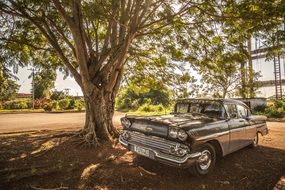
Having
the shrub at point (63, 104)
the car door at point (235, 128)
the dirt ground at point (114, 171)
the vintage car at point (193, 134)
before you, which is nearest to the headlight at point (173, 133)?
the vintage car at point (193, 134)

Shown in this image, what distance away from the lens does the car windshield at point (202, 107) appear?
5978mm

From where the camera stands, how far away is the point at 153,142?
16.2 ft

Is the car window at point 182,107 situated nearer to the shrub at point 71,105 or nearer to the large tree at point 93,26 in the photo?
the large tree at point 93,26

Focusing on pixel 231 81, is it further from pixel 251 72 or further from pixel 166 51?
pixel 166 51

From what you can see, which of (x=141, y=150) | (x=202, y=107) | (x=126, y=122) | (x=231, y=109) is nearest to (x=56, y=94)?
(x=126, y=122)

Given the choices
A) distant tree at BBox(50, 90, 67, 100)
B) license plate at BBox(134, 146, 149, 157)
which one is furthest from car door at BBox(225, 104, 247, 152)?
distant tree at BBox(50, 90, 67, 100)

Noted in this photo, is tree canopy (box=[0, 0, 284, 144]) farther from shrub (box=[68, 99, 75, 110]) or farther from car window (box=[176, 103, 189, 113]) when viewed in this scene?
shrub (box=[68, 99, 75, 110])

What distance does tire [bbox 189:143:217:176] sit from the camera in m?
4.91

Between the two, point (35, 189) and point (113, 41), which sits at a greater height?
point (113, 41)

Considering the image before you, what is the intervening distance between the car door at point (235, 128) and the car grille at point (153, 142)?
1.92 metres

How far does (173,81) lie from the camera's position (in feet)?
38.0

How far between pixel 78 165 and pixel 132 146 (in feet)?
4.56

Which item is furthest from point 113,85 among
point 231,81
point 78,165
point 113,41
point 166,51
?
point 231,81

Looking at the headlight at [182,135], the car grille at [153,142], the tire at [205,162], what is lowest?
the tire at [205,162]
